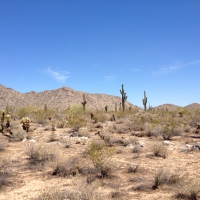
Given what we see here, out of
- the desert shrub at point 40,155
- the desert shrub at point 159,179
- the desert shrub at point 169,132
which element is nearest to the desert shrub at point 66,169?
the desert shrub at point 40,155

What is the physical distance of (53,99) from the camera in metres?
74.2

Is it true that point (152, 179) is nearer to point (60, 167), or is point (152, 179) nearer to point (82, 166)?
point (82, 166)

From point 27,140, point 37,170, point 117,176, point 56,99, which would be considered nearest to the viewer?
point 117,176

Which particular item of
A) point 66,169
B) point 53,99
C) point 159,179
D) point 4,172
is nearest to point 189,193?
point 159,179

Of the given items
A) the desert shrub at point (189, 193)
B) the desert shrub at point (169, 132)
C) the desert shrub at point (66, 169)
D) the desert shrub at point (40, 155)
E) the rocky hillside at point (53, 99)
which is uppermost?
the rocky hillside at point (53, 99)

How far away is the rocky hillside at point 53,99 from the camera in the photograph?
223 feet

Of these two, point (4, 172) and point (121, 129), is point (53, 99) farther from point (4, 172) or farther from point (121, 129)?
point (4, 172)

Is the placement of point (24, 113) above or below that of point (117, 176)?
above

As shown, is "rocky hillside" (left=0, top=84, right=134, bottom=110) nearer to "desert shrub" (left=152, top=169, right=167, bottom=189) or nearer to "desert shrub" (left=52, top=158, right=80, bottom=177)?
"desert shrub" (left=52, top=158, right=80, bottom=177)

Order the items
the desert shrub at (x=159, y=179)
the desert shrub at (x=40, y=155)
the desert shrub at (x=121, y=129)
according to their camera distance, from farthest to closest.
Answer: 1. the desert shrub at (x=121, y=129)
2. the desert shrub at (x=40, y=155)
3. the desert shrub at (x=159, y=179)

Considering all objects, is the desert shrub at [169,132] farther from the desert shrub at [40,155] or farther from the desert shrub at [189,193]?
the desert shrub at [189,193]

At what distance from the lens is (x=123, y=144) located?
1024cm

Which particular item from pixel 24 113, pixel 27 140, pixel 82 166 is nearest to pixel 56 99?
pixel 24 113

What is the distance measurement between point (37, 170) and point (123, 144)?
176 inches
